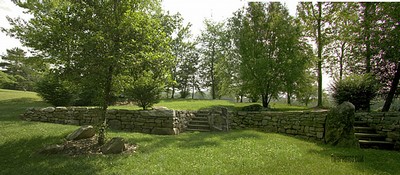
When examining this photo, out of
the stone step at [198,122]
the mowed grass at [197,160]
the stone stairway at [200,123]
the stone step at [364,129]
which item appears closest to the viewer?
the mowed grass at [197,160]

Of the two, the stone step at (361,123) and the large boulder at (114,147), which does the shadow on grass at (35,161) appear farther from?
the stone step at (361,123)

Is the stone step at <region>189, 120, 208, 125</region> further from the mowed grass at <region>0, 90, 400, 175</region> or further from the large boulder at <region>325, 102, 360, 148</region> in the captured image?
the large boulder at <region>325, 102, 360, 148</region>

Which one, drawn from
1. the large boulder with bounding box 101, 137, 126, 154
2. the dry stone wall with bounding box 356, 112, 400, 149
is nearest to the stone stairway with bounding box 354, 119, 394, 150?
the dry stone wall with bounding box 356, 112, 400, 149

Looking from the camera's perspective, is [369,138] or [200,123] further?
[200,123]

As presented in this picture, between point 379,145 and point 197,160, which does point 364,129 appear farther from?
point 197,160

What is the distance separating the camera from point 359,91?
923 cm

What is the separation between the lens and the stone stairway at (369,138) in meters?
6.68

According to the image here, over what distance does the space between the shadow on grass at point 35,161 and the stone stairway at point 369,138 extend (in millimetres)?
8620

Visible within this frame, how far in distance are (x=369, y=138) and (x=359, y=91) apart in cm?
311

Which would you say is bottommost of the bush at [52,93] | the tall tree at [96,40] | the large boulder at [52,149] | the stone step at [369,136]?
the large boulder at [52,149]

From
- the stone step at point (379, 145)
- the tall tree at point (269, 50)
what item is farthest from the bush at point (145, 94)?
the stone step at point (379, 145)

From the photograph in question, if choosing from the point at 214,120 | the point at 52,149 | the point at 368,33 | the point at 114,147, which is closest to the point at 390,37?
the point at 368,33

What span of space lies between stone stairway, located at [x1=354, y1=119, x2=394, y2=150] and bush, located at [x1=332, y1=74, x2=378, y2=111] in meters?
2.12

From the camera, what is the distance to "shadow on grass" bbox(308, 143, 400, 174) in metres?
4.45
